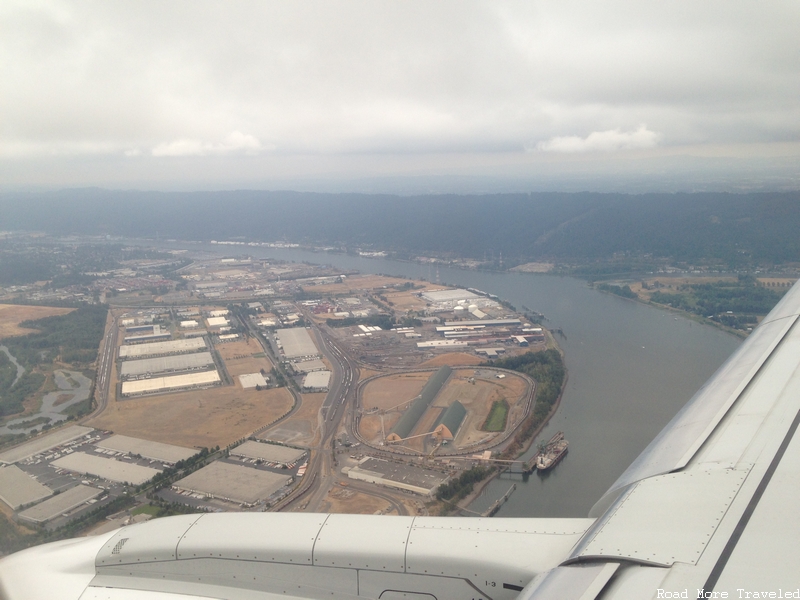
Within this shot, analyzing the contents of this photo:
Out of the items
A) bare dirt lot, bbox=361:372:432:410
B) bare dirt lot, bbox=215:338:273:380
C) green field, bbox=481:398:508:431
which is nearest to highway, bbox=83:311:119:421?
bare dirt lot, bbox=215:338:273:380

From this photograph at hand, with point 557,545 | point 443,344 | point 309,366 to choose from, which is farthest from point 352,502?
point 443,344

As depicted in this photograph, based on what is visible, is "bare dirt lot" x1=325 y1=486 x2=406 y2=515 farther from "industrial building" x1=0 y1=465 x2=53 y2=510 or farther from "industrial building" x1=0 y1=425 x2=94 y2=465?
"industrial building" x1=0 y1=425 x2=94 y2=465

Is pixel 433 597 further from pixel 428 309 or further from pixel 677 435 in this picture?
pixel 428 309

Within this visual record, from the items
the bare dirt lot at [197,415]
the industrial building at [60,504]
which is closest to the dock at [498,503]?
the bare dirt lot at [197,415]

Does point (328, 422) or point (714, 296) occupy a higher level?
point (714, 296)

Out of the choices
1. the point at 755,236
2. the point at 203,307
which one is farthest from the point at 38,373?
the point at 755,236

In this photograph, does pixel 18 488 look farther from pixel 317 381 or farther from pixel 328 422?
pixel 317 381
